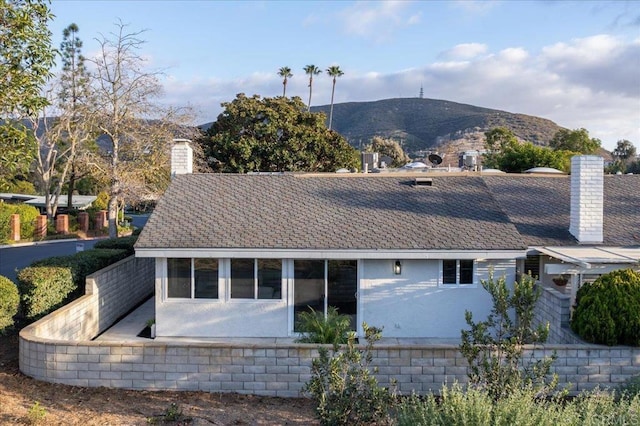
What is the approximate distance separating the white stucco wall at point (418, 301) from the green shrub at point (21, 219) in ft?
99.1

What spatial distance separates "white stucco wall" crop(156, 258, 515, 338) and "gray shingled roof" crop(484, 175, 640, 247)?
78.3 inches

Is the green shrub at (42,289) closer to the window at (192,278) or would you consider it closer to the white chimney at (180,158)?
the window at (192,278)

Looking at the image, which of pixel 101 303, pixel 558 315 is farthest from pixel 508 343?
pixel 101 303

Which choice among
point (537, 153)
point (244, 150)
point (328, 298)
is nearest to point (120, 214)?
point (244, 150)

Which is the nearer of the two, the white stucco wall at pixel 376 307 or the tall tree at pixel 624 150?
the white stucco wall at pixel 376 307

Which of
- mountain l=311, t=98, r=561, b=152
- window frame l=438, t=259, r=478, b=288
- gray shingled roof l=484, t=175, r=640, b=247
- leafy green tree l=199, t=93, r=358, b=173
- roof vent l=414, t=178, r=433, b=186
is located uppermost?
mountain l=311, t=98, r=561, b=152

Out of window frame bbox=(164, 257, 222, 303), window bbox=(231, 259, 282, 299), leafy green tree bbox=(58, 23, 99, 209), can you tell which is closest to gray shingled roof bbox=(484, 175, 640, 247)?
window bbox=(231, 259, 282, 299)

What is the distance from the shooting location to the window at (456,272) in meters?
13.6

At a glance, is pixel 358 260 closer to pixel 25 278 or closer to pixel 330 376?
pixel 330 376

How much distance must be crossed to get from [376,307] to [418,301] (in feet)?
3.53

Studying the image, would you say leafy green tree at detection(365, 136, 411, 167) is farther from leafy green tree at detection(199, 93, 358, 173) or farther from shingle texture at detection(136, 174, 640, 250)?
shingle texture at detection(136, 174, 640, 250)

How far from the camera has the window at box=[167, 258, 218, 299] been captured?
532 inches

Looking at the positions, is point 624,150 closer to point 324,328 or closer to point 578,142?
point 578,142

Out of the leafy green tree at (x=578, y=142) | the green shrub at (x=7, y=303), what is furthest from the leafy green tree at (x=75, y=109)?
the leafy green tree at (x=578, y=142)
